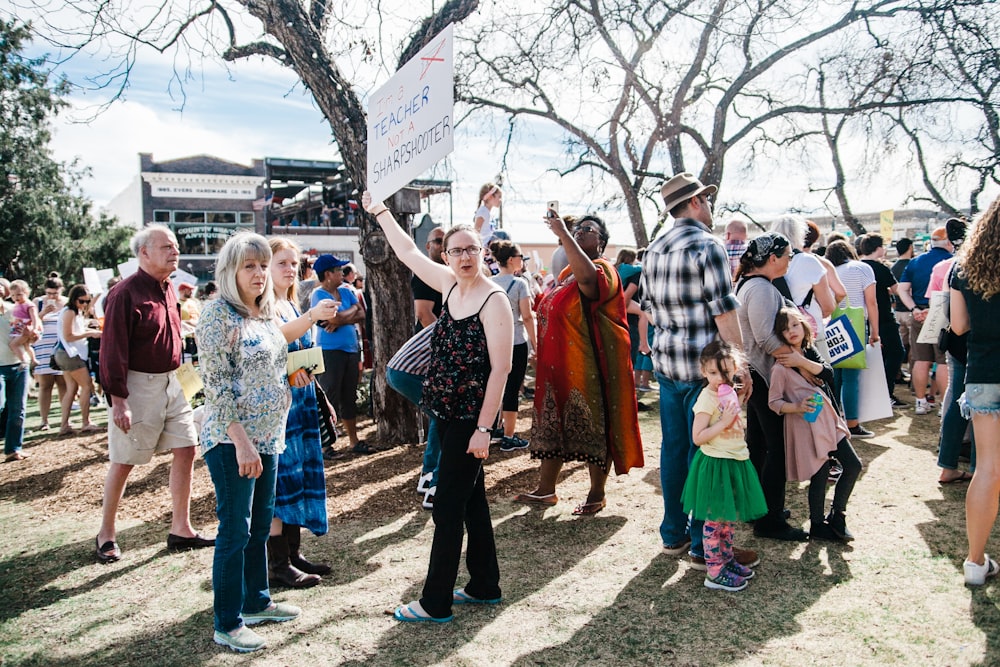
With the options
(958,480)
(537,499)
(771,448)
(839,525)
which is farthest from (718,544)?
(958,480)

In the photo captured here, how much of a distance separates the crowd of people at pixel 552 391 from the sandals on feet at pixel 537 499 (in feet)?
0.06

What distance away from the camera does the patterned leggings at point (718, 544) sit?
11.2 ft

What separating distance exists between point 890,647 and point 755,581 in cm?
75

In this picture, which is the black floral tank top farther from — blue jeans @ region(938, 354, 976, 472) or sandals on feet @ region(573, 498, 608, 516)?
blue jeans @ region(938, 354, 976, 472)

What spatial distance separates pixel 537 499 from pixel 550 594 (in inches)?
54.9

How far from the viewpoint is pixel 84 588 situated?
3781 mm

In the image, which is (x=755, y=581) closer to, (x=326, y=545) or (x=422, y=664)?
(x=422, y=664)

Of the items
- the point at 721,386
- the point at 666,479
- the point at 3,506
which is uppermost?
the point at 721,386

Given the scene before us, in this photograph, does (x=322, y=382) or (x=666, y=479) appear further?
(x=322, y=382)

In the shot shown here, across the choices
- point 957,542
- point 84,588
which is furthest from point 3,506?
point 957,542

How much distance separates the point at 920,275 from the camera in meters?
7.76

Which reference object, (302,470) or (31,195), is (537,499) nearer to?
(302,470)

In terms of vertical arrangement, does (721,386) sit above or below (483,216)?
below

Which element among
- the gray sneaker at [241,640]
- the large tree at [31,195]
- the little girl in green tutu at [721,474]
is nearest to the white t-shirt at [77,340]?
the gray sneaker at [241,640]
